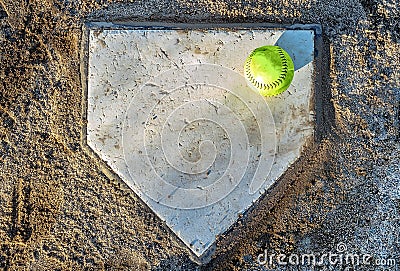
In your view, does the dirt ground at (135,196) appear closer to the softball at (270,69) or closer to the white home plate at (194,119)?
the white home plate at (194,119)

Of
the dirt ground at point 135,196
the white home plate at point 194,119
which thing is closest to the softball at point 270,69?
the white home plate at point 194,119

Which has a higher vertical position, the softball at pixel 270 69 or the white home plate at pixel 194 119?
the softball at pixel 270 69

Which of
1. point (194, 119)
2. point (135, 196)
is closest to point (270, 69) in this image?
point (194, 119)

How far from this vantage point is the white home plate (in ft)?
15.0

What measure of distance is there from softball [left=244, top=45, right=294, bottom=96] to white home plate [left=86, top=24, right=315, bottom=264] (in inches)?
8.3

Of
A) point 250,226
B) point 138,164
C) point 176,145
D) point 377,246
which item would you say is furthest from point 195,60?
point 377,246

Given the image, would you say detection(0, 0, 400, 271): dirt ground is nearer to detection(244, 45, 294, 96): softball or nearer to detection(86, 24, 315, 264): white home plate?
detection(86, 24, 315, 264): white home plate

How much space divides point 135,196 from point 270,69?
177 centimetres

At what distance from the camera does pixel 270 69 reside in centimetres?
421

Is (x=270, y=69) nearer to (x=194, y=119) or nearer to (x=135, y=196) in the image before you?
(x=194, y=119)

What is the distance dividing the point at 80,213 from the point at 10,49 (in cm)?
177

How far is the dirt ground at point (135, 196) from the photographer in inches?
179

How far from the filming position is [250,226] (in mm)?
4570

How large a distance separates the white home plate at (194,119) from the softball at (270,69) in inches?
8.3
